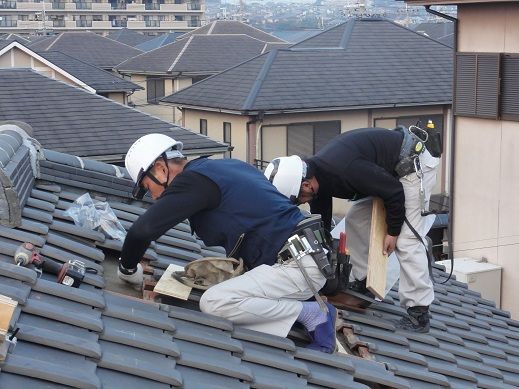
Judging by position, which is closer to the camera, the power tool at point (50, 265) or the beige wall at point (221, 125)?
the power tool at point (50, 265)

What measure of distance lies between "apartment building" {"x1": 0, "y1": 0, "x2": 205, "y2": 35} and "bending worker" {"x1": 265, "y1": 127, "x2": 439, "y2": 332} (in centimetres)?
7683

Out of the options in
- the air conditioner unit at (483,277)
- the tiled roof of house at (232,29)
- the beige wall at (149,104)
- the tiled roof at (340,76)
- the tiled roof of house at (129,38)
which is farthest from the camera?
the tiled roof of house at (129,38)

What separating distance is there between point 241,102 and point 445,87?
20.0 feet

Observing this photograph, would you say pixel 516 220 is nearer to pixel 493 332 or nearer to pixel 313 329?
pixel 493 332

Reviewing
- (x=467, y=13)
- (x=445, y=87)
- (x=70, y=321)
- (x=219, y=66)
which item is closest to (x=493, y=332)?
(x=70, y=321)

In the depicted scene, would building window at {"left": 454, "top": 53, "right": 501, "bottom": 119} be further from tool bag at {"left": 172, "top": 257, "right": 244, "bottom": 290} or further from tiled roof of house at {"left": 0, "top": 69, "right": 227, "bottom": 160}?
tool bag at {"left": 172, "top": 257, "right": 244, "bottom": 290}

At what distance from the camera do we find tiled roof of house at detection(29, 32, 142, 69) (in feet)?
136

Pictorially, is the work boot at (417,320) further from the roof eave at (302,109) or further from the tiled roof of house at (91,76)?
the tiled roof of house at (91,76)

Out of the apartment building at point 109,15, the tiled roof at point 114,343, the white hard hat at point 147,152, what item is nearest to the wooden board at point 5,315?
the tiled roof at point 114,343

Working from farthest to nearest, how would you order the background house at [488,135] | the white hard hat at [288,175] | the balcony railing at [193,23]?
the balcony railing at [193,23] < the background house at [488,135] < the white hard hat at [288,175]

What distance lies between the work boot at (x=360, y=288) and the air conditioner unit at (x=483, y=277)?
873 cm

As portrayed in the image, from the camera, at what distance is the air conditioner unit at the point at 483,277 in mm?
14594

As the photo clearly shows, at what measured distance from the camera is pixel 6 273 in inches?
153

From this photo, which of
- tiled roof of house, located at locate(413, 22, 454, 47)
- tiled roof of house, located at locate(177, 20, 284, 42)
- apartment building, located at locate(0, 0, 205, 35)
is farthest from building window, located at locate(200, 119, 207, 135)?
apartment building, located at locate(0, 0, 205, 35)
